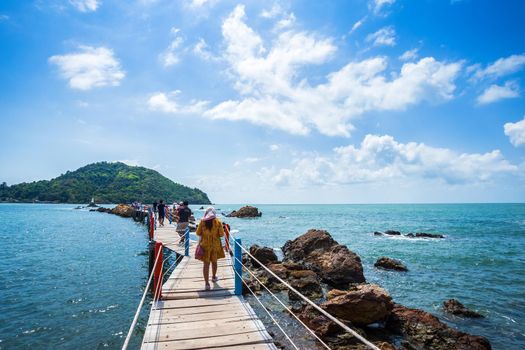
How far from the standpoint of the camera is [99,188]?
154m

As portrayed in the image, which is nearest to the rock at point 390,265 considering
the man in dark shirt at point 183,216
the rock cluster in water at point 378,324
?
the rock cluster in water at point 378,324

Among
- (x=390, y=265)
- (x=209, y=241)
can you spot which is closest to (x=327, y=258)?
(x=390, y=265)

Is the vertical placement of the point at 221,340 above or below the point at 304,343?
above

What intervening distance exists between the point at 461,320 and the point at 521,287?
833 cm

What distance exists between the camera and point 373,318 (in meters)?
10.2

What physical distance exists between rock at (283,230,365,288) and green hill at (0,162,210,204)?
126936 millimetres

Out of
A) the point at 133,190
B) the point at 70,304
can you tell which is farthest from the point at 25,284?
the point at 133,190

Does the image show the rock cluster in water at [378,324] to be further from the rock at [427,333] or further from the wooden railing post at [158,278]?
the wooden railing post at [158,278]

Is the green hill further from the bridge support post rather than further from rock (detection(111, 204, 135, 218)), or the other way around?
the bridge support post

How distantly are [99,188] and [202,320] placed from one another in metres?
167

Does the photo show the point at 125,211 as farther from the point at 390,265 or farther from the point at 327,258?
the point at 390,265

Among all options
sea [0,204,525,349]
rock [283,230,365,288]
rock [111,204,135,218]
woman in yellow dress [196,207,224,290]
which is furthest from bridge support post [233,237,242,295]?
rock [111,204,135,218]

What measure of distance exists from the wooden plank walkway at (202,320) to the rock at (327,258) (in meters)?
8.77

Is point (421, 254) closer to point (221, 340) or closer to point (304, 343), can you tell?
point (304, 343)
